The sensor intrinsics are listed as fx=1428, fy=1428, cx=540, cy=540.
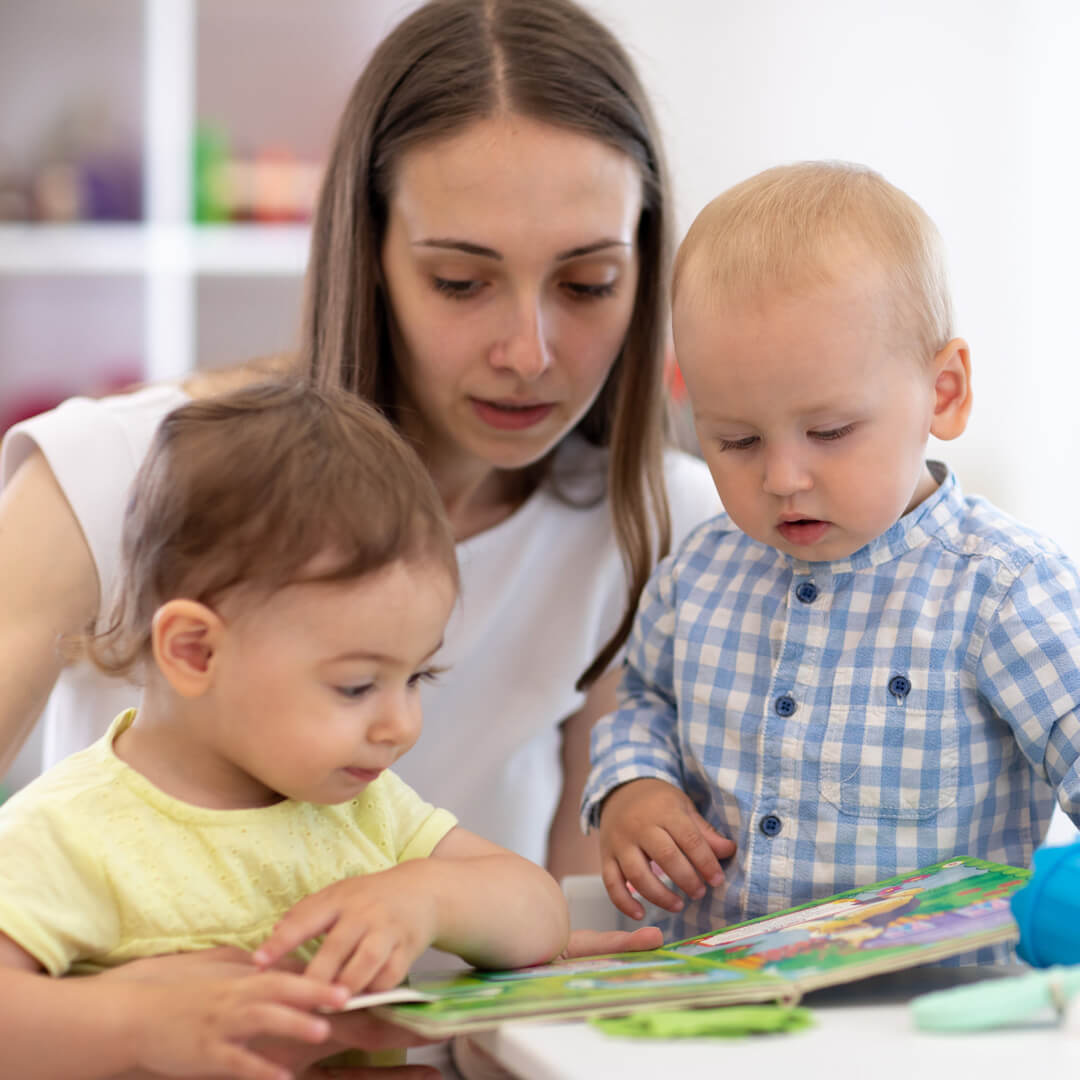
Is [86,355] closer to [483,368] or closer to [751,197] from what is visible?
[483,368]

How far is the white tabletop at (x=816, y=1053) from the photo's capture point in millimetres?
635

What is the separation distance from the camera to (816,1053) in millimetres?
662

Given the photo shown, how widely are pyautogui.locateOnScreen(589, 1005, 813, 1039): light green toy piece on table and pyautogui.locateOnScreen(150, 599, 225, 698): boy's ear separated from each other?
0.96ft

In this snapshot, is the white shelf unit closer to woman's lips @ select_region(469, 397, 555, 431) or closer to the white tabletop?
woman's lips @ select_region(469, 397, 555, 431)

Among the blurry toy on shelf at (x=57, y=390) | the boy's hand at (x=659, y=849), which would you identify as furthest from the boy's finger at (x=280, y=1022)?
the blurry toy on shelf at (x=57, y=390)

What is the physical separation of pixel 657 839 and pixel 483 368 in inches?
18.1

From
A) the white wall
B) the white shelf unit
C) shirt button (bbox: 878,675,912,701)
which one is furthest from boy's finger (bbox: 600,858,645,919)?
the white shelf unit

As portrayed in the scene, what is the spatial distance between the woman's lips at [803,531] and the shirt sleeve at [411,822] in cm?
30

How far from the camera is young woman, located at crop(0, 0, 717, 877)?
123cm

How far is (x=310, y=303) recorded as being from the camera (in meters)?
1.39

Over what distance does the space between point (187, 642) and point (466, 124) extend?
2.04 ft

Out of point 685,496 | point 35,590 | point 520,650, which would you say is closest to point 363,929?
point 35,590

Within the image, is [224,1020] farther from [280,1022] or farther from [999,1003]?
[999,1003]

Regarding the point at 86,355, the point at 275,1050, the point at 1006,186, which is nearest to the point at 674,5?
the point at 1006,186
